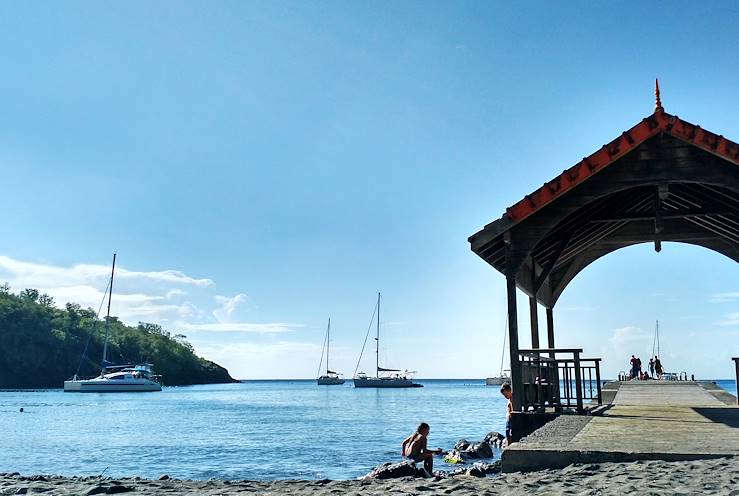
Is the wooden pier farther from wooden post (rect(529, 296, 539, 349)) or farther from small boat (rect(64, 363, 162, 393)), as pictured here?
small boat (rect(64, 363, 162, 393))

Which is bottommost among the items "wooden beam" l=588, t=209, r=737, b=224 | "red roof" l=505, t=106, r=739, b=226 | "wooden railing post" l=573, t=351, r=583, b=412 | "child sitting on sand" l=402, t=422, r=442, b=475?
"child sitting on sand" l=402, t=422, r=442, b=475

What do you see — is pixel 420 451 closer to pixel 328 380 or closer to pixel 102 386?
pixel 102 386

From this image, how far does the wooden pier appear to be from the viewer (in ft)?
26.0

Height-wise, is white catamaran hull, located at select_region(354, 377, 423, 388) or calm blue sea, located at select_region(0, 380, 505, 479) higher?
white catamaran hull, located at select_region(354, 377, 423, 388)

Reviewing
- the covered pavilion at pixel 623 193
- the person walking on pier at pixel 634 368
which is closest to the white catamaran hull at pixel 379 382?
the person walking on pier at pixel 634 368

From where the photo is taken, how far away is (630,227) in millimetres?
17562

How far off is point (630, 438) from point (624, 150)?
5.33 metres

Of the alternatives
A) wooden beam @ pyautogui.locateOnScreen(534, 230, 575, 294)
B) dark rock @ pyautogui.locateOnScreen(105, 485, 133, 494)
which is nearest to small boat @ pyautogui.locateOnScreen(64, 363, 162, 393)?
wooden beam @ pyautogui.locateOnScreen(534, 230, 575, 294)

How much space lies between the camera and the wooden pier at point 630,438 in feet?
26.0

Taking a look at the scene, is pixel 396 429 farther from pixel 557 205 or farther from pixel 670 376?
pixel 557 205

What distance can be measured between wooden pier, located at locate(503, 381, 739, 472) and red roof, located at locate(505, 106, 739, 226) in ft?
13.1

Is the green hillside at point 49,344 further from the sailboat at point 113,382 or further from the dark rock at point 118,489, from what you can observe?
the dark rock at point 118,489

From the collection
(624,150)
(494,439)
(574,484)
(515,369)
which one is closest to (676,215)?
(624,150)

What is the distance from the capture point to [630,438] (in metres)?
9.08
